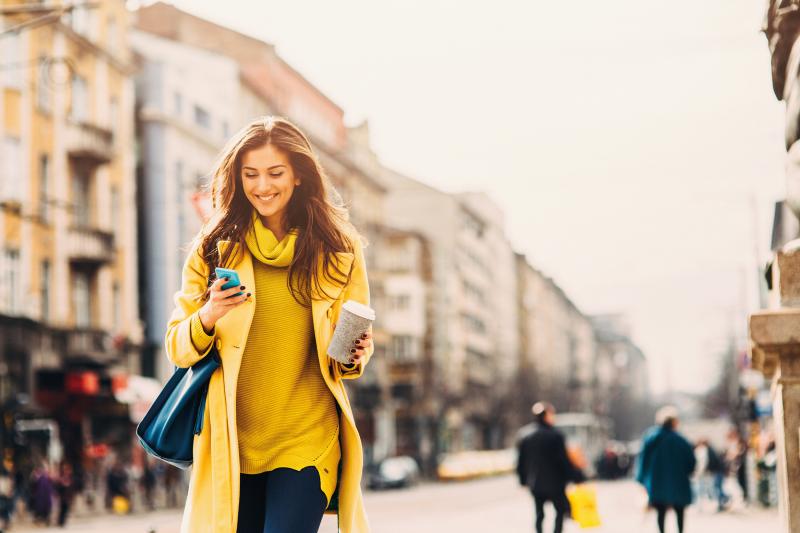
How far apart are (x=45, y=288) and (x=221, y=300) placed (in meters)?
41.1

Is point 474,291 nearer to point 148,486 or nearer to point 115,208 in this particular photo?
point 115,208

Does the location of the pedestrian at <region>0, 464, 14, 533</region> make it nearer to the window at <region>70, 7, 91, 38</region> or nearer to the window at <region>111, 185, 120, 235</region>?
the window at <region>111, 185, 120, 235</region>

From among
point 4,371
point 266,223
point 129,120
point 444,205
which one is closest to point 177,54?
point 129,120

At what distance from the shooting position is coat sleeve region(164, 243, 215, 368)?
408 centimetres

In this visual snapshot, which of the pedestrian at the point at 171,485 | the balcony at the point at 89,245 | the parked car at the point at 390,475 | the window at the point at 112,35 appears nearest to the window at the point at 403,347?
the parked car at the point at 390,475

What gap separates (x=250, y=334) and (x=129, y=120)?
48.0 meters

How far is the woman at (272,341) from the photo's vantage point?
4.04m

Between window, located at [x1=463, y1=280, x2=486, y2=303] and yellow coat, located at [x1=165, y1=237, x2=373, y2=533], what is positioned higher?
window, located at [x1=463, y1=280, x2=486, y2=303]

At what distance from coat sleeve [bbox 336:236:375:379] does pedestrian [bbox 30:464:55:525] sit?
2786 centimetres

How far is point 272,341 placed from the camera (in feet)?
13.7

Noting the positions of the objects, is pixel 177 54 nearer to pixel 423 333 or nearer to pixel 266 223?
pixel 423 333

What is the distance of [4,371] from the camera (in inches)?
1556

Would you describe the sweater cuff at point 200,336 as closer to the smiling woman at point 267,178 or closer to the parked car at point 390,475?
the smiling woman at point 267,178

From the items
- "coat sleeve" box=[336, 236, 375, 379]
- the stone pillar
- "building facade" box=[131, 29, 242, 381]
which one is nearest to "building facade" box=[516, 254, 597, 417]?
"building facade" box=[131, 29, 242, 381]
